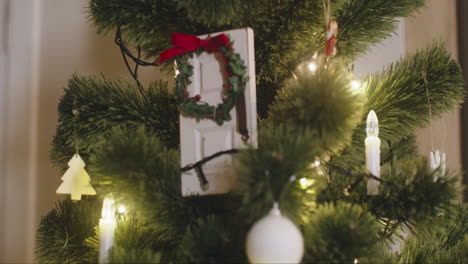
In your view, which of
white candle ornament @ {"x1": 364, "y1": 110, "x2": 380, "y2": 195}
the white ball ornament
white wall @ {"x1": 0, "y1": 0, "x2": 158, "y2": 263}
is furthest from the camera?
white wall @ {"x1": 0, "y1": 0, "x2": 158, "y2": 263}

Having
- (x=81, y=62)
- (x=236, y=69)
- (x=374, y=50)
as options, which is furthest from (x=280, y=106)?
(x=81, y=62)

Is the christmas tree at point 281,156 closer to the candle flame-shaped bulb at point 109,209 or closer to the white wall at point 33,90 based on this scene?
the candle flame-shaped bulb at point 109,209

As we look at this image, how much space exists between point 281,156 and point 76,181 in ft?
1.05

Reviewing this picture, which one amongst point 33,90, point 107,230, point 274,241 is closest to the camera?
point 274,241

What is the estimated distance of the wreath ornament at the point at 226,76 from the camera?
48 centimetres

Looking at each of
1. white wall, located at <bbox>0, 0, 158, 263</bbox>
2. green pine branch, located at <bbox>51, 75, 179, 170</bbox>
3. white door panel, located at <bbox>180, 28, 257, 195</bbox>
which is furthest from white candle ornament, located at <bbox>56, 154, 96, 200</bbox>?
white wall, located at <bbox>0, 0, 158, 263</bbox>

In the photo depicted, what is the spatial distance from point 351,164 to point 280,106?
0.18 meters

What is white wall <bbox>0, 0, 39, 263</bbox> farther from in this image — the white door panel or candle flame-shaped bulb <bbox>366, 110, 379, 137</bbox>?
candle flame-shaped bulb <bbox>366, 110, 379, 137</bbox>

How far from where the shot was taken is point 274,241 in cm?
36

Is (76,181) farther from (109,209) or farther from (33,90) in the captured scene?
(33,90)

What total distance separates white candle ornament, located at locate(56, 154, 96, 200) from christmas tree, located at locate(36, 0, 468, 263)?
25mm

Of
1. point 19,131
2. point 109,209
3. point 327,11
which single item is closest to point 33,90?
point 19,131

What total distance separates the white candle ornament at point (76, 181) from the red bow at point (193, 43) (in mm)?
195

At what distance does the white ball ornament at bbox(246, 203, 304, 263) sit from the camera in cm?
36
